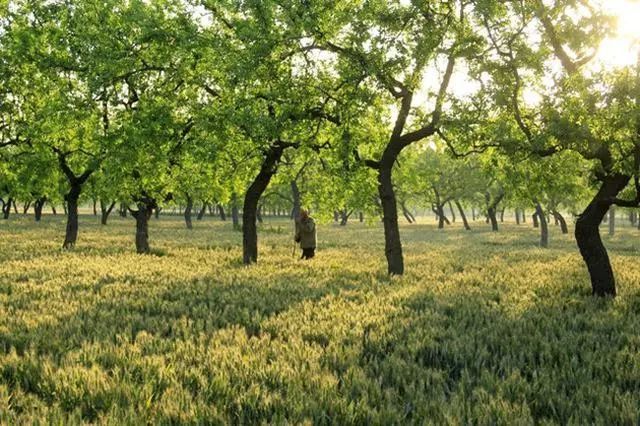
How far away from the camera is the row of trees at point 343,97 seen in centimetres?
1224

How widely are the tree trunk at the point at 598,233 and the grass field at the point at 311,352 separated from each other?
626 millimetres

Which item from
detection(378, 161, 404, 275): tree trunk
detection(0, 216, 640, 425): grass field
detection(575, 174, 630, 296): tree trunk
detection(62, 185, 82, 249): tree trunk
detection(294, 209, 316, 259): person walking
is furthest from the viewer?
detection(62, 185, 82, 249): tree trunk

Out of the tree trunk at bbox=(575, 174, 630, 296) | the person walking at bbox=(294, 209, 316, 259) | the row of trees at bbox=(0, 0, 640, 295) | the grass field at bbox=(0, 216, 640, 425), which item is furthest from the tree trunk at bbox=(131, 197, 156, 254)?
the tree trunk at bbox=(575, 174, 630, 296)

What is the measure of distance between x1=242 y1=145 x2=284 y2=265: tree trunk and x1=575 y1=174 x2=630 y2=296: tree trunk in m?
11.1

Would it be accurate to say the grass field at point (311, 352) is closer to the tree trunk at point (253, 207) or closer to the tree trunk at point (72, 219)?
the tree trunk at point (253, 207)

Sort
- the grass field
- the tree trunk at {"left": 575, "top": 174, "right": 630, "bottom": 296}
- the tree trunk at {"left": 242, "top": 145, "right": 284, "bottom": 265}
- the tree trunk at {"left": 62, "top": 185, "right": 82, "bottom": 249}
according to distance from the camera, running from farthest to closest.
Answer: the tree trunk at {"left": 62, "top": 185, "right": 82, "bottom": 249} → the tree trunk at {"left": 242, "top": 145, "right": 284, "bottom": 265} → the tree trunk at {"left": 575, "top": 174, "right": 630, "bottom": 296} → the grass field

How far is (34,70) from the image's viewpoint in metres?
23.6

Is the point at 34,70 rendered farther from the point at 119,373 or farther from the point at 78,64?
the point at 119,373

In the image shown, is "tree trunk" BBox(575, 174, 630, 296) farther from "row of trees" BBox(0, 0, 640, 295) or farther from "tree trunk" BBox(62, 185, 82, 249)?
"tree trunk" BBox(62, 185, 82, 249)

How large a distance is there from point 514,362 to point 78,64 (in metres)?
17.5

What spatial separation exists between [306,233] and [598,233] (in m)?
12.0

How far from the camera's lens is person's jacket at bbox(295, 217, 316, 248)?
21.6 metres

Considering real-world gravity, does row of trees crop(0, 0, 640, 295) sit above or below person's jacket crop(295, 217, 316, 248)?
above

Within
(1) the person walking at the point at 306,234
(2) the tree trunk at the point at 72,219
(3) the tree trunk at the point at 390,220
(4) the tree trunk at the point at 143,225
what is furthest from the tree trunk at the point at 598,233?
(2) the tree trunk at the point at 72,219
